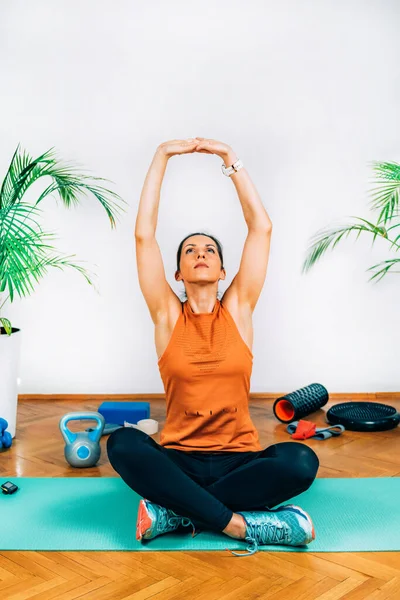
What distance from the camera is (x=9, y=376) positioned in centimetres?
339

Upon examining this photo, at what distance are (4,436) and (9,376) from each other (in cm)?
29

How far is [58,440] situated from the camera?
3.43 m

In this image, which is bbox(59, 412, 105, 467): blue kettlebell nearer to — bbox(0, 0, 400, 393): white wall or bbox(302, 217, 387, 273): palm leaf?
bbox(0, 0, 400, 393): white wall

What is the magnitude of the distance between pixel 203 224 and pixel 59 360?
1.26m

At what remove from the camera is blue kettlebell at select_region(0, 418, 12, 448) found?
324 centimetres

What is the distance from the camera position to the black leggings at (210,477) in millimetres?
2125

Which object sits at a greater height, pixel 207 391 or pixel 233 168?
pixel 233 168

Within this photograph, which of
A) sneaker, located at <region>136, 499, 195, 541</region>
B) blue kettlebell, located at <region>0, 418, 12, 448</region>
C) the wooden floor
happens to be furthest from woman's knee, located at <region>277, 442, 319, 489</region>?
blue kettlebell, located at <region>0, 418, 12, 448</region>

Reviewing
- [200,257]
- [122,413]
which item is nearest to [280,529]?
[200,257]

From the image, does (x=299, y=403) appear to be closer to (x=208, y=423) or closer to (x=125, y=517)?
(x=208, y=423)

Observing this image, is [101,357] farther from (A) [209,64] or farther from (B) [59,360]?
(A) [209,64]

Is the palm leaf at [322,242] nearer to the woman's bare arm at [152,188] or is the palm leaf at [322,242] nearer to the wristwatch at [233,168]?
the wristwatch at [233,168]

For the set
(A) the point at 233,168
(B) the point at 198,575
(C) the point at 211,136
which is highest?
(C) the point at 211,136

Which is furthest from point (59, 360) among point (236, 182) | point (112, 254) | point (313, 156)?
point (236, 182)
